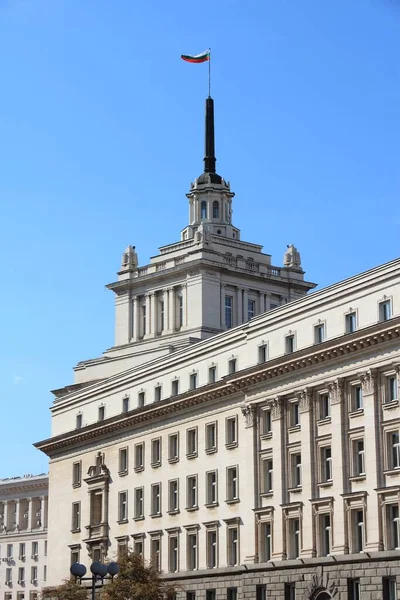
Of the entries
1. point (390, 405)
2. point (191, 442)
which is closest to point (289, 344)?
point (390, 405)

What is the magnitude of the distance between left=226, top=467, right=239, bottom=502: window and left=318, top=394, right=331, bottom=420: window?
10.4m

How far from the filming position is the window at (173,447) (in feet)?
315

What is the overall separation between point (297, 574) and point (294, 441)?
819cm

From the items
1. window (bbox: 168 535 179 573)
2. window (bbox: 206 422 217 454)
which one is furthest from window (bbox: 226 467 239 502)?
window (bbox: 168 535 179 573)

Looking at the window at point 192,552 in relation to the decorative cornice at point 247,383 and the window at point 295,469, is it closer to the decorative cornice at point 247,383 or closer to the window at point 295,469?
the decorative cornice at point 247,383

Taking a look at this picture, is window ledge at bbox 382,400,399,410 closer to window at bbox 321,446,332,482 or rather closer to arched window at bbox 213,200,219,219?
window at bbox 321,446,332,482

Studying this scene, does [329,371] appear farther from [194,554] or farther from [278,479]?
[194,554]

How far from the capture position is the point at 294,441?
3243 inches

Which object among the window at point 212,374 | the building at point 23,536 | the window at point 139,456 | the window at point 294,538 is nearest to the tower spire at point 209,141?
the window at point 139,456

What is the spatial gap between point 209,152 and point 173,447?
38.8 metres

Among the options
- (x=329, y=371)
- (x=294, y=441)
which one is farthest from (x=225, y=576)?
(x=329, y=371)

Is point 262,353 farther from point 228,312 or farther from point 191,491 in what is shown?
point 228,312

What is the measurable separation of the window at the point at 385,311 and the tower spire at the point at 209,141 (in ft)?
167

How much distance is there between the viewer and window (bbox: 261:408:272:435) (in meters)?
85.4
